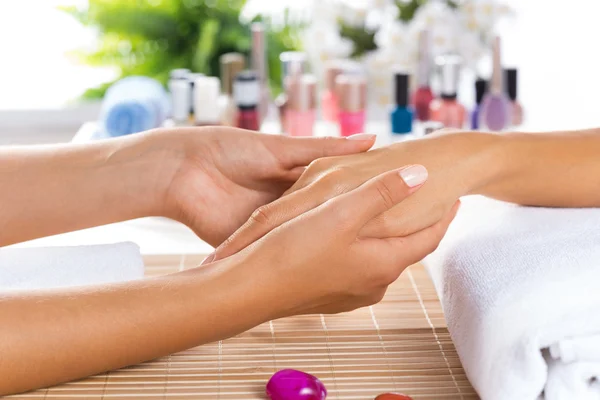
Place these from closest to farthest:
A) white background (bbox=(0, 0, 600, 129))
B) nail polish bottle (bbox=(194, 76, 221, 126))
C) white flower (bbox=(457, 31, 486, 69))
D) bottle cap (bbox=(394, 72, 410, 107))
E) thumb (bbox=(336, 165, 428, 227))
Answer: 1. thumb (bbox=(336, 165, 428, 227))
2. nail polish bottle (bbox=(194, 76, 221, 126))
3. bottle cap (bbox=(394, 72, 410, 107))
4. white flower (bbox=(457, 31, 486, 69))
5. white background (bbox=(0, 0, 600, 129))

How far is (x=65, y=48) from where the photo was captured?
2895mm

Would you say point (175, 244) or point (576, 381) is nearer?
point (576, 381)

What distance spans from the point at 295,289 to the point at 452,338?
0.60ft

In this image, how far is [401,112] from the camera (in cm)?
207

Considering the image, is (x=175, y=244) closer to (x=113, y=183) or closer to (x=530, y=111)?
(x=113, y=183)

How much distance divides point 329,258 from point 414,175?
0.16 metres

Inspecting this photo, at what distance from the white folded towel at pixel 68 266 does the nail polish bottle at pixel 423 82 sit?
3.81ft

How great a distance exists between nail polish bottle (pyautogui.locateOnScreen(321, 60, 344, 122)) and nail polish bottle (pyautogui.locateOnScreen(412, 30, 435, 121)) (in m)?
0.19

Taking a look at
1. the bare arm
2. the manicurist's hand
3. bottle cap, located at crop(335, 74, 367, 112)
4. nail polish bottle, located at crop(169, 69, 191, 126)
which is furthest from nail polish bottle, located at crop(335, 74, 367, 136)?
the bare arm

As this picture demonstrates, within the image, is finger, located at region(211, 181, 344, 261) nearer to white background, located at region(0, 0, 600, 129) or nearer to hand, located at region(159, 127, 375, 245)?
hand, located at region(159, 127, 375, 245)

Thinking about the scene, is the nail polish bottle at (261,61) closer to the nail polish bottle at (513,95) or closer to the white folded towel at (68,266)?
the nail polish bottle at (513,95)

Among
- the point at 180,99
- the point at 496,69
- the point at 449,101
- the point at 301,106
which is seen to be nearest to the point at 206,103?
the point at 180,99

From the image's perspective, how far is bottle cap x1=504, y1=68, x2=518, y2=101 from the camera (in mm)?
2074

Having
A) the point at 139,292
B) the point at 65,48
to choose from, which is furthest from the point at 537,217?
the point at 65,48
